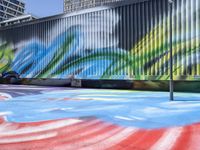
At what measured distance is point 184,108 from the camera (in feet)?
26.1

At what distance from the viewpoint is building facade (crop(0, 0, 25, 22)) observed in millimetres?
104938

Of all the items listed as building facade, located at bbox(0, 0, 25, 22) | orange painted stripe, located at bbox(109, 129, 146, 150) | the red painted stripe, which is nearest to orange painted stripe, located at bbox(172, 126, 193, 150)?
the red painted stripe

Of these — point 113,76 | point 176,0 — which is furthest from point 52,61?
point 176,0

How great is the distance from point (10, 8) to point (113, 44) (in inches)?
4054

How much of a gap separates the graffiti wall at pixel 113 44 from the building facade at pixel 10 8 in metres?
89.8

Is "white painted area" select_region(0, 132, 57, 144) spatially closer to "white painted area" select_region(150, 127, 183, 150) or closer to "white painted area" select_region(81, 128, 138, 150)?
"white painted area" select_region(81, 128, 138, 150)

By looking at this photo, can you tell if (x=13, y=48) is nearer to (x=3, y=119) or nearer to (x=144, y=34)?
(x=144, y=34)

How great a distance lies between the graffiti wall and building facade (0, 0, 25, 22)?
8980 centimetres

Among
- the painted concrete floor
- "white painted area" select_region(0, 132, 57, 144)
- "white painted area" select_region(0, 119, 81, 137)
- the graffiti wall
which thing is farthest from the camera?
the graffiti wall

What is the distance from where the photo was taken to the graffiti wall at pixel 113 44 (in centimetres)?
1282

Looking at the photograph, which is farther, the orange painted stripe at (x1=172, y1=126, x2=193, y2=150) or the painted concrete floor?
the painted concrete floor

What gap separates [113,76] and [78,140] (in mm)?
10498

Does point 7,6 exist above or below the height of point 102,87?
above

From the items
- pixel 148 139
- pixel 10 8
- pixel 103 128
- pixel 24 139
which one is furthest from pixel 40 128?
pixel 10 8
